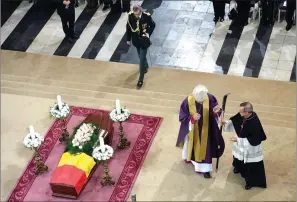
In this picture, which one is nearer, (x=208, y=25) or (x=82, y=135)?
(x=82, y=135)

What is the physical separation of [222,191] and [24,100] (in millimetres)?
4169

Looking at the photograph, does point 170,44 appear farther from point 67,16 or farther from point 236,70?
point 67,16

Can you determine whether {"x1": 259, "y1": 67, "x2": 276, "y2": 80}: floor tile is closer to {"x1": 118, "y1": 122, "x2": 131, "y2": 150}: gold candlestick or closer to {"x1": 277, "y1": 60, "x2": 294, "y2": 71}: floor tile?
{"x1": 277, "y1": 60, "x2": 294, "y2": 71}: floor tile

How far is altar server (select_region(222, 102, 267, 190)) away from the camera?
32.9ft

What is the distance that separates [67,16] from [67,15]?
0.03 m

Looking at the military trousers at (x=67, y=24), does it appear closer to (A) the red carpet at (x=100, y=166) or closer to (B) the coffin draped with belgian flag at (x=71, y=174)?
(A) the red carpet at (x=100, y=166)

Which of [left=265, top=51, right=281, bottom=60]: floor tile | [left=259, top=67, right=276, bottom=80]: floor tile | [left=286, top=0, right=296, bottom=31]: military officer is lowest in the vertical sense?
[left=259, top=67, right=276, bottom=80]: floor tile

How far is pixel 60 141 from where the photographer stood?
11.9m

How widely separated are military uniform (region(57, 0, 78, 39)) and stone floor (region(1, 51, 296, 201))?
0.81 m

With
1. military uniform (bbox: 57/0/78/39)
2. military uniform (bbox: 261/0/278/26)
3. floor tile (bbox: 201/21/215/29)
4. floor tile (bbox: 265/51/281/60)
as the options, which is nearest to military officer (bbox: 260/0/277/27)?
military uniform (bbox: 261/0/278/26)

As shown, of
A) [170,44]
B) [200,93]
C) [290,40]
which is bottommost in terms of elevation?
[170,44]

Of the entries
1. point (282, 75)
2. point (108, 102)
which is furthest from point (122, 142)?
point (282, 75)

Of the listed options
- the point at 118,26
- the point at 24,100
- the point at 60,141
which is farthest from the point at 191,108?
the point at 118,26

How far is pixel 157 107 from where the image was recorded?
40.9ft
